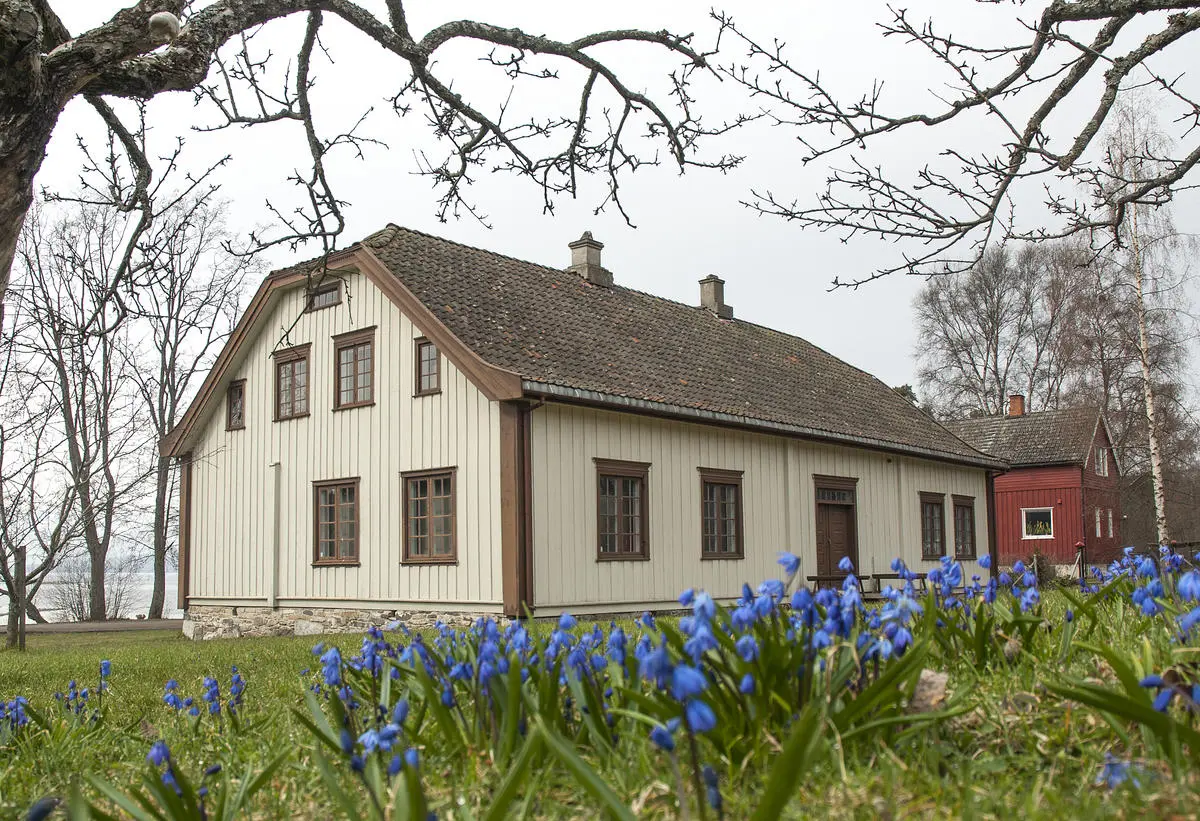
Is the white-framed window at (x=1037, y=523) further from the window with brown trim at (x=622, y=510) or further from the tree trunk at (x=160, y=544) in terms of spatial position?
the tree trunk at (x=160, y=544)

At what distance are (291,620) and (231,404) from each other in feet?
15.7

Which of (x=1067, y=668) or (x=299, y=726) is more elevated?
(x=1067, y=668)

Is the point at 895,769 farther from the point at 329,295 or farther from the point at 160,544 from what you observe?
the point at 160,544

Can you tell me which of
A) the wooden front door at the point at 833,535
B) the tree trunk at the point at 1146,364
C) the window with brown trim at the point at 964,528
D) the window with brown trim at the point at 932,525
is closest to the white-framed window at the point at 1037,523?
the tree trunk at the point at 1146,364

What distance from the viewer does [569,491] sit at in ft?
55.4

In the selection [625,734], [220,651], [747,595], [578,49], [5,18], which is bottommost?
[220,651]

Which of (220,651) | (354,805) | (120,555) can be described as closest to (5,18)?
(354,805)

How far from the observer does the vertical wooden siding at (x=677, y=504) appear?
16.6m

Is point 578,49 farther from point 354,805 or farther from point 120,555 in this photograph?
point 120,555

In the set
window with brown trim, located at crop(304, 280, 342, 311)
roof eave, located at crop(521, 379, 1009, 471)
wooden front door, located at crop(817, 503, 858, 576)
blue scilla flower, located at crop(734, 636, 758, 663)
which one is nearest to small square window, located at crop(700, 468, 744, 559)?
roof eave, located at crop(521, 379, 1009, 471)

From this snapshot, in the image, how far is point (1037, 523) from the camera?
42344 mm

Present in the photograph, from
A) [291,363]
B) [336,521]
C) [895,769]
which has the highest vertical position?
[291,363]

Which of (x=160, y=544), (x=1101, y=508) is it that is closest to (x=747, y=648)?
(x=160, y=544)

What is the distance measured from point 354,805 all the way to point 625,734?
0.83 metres
